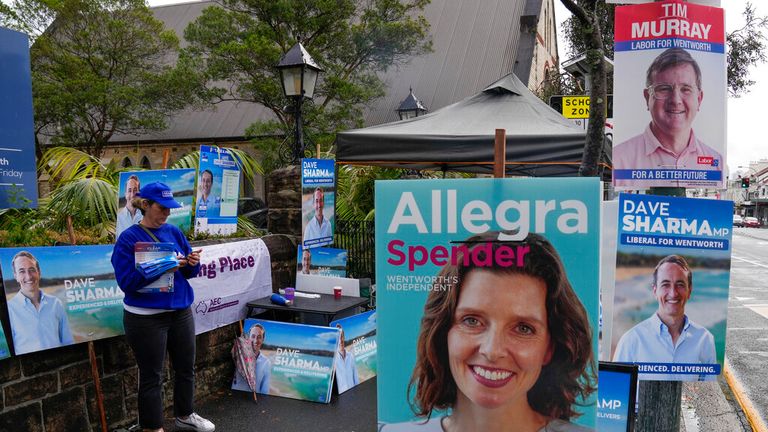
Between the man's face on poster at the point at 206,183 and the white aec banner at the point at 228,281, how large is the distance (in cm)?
57

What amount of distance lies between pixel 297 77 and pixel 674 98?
18.1ft

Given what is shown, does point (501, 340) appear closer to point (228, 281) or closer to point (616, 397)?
point (616, 397)

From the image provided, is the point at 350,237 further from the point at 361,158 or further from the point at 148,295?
the point at 148,295

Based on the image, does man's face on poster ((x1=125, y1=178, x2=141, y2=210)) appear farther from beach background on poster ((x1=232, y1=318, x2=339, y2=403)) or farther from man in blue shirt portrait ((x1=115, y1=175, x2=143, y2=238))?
beach background on poster ((x1=232, y1=318, x2=339, y2=403))

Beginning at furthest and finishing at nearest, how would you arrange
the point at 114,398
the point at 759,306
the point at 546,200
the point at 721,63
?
the point at 759,306 < the point at 114,398 < the point at 721,63 < the point at 546,200

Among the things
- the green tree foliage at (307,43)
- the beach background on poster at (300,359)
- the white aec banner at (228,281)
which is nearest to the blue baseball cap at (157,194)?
the white aec banner at (228,281)

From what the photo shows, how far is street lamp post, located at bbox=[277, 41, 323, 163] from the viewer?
7.59 m

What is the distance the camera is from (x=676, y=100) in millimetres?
2941

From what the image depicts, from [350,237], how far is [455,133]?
242 centimetres

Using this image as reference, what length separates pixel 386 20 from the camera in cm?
2109

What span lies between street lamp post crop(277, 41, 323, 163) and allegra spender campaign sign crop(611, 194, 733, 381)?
17.6ft

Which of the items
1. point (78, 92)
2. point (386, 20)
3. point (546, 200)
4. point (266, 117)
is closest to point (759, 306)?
point (546, 200)

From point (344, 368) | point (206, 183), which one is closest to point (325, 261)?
point (344, 368)

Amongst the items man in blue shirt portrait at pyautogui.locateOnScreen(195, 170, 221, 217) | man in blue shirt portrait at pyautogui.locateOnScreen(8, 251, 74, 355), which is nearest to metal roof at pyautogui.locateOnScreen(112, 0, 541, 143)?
man in blue shirt portrait at pyautogui.locateOnScreen(195, 170, 221, 217)
